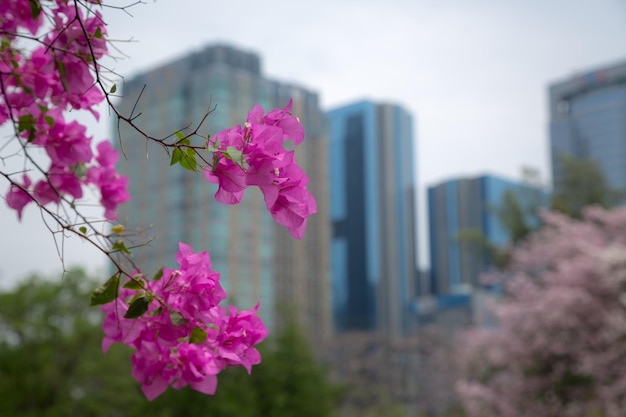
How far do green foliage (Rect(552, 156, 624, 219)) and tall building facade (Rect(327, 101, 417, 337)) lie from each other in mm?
30031

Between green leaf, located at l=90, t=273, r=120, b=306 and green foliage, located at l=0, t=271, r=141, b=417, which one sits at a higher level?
green leaf, located at l=90, t=273, r=120, b=306

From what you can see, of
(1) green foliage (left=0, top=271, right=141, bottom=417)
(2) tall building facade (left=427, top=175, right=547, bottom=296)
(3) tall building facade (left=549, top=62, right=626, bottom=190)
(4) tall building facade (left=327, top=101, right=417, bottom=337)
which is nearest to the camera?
(1) green foliage (left=0, top=271, right=141, bottom=417)

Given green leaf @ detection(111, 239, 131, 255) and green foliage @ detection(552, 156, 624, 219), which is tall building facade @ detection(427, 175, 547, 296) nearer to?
green foliage @ detection(552, 156, 624, 219)

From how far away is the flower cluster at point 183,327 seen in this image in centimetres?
141

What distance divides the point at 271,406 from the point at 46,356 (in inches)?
140

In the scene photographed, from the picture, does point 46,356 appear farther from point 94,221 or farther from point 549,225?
point 94,221

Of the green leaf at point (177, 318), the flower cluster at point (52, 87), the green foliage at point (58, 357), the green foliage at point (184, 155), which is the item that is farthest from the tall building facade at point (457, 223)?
the green foliage at point (184, 155)

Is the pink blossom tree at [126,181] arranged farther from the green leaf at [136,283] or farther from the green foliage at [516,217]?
the green foliage at [516,217]

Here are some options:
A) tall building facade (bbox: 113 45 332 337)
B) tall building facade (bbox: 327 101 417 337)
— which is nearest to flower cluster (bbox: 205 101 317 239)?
tall building facade (bbox: 113 45 332 337)

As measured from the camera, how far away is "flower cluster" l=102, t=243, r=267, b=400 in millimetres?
1405

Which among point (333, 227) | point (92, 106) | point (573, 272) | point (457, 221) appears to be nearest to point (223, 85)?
point (457, 221)

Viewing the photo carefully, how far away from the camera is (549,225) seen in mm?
12633

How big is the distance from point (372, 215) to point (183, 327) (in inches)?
1920

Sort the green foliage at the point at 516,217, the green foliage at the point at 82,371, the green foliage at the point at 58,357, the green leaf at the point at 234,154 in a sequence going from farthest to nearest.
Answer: the green foliage at the point at 516,217 < the green foliage at the point at 58,357 < the green foliage at the point at 82,371 < the green leaf at the point at 234,154
